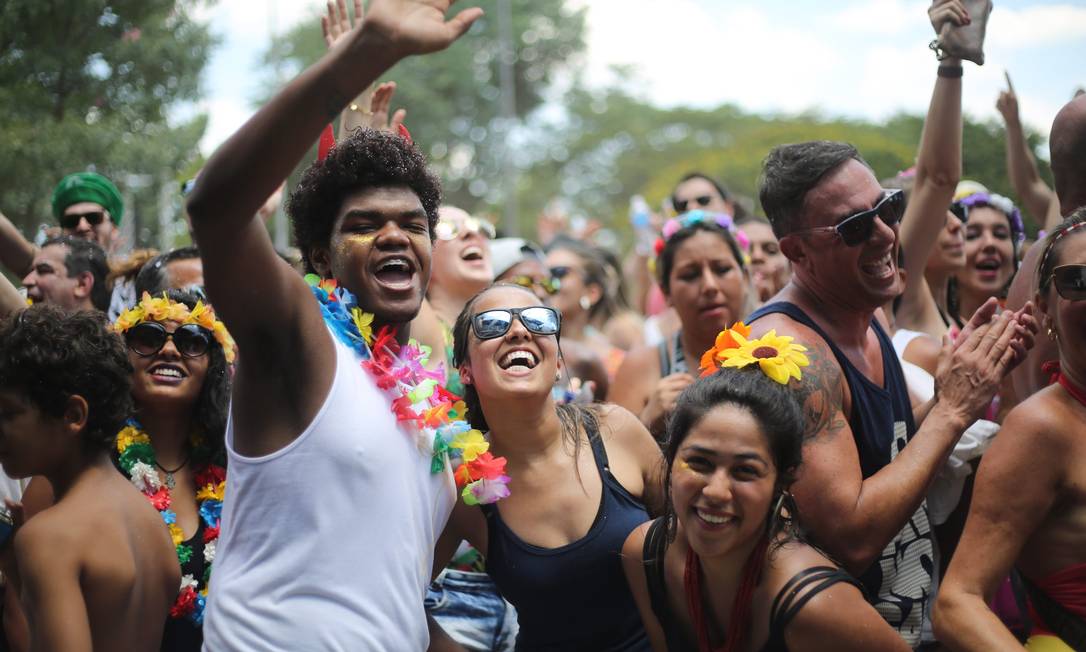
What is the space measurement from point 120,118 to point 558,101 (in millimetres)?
35358

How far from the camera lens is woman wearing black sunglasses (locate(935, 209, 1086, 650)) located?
277cm

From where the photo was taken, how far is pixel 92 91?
5.34m

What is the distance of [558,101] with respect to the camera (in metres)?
40.0

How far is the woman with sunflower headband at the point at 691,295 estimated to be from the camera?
4.89 m

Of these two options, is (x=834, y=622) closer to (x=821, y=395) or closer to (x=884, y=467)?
(x=884, y=467)

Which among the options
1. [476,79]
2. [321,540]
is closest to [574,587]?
[321,540]

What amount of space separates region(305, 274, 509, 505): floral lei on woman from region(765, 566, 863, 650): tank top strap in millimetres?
963

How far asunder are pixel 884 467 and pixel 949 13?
188 cm

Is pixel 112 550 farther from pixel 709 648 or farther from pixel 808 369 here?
pixel 808 369

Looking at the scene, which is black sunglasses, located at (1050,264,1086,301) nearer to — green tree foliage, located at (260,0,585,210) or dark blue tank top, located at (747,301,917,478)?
dark blue tank top, located at (747,301,917,478)

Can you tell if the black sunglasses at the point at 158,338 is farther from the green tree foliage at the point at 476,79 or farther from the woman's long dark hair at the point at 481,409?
the green tree foliage at the point at 476,79

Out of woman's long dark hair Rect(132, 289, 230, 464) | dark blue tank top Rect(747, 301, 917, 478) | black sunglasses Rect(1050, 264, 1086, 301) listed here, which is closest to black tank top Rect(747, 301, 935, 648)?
dark blue tank top Rect(747, 301, 917, 478)

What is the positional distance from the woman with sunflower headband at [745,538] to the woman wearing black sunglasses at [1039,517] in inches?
9.1

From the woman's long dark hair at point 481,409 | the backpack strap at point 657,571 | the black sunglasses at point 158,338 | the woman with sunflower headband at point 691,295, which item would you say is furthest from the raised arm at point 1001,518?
the black sunglasses at point 158,338
